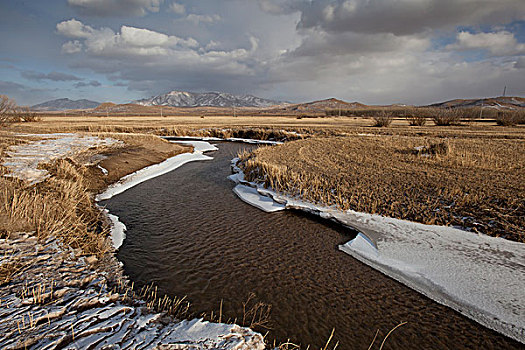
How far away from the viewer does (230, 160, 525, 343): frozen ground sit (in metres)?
4.79

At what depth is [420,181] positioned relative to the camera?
34.7ft

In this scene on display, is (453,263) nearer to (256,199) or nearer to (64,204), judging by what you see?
(256,199)

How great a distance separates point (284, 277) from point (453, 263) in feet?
13.0

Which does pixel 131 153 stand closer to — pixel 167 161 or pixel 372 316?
pixel 167 161

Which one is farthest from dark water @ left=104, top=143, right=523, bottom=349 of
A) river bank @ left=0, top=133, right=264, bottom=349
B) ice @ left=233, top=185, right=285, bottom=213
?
river bank @ left=0, top=133, right=264, bottom=349

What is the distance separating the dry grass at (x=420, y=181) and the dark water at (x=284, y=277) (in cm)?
214

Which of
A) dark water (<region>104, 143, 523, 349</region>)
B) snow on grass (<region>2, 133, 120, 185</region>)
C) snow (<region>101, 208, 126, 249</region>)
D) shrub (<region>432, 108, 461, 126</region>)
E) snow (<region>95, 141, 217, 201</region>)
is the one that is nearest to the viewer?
dark water (<region>104, 143, 523, 349</region>)

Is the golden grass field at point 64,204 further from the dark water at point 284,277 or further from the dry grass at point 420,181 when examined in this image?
the dry grass at point 420,181

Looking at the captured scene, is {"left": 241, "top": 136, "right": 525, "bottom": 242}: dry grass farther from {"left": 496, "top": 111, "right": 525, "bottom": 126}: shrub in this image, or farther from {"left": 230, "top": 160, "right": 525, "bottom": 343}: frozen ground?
{"left": 496, "top": 111, "right": 525, "bottom": 126}: shrub

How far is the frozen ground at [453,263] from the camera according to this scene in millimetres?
4793

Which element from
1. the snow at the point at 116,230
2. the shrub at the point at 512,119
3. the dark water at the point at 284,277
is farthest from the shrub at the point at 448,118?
the snow at the point at 116,230

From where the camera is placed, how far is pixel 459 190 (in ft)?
29.6

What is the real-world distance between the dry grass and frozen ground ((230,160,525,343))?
0.64 m

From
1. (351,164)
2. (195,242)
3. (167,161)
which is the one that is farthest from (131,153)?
(351,164)
